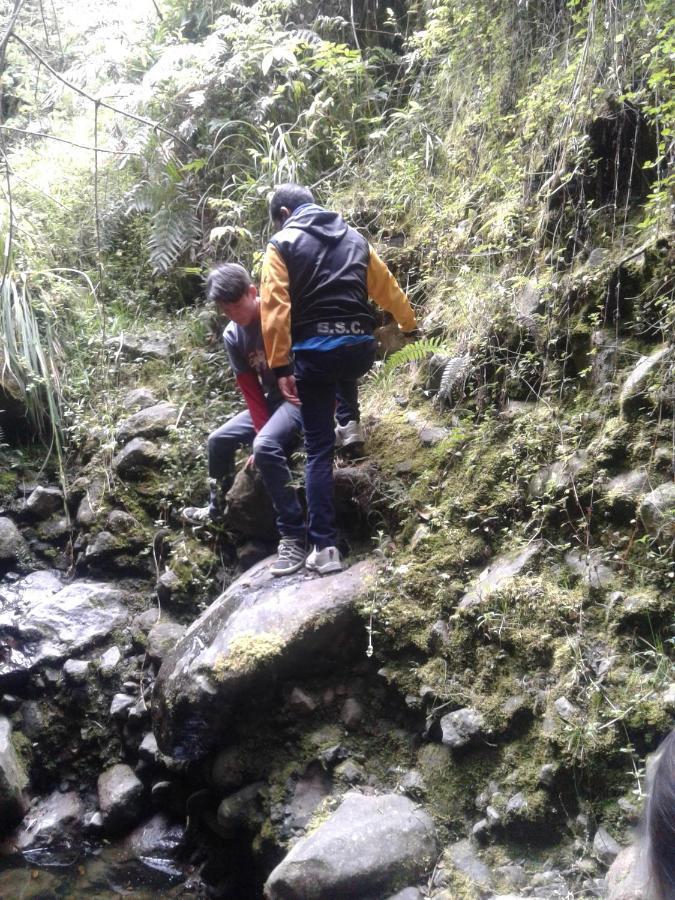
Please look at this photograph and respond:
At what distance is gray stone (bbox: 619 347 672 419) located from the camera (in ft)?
11.0

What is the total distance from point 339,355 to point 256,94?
Answer: 160 inches

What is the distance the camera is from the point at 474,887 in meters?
2.88

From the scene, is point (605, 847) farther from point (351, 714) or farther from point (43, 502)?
point (43, 502)

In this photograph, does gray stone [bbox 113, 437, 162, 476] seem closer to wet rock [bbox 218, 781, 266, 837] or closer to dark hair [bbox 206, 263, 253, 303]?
dark hair [bbox 206, 263, 253, 303]

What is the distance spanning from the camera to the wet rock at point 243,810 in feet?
12.2

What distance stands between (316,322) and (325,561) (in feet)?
4.15

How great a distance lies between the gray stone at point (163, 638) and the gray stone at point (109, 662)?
27 centimetres

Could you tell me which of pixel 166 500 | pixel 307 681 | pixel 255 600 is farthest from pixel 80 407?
pixel 307 681

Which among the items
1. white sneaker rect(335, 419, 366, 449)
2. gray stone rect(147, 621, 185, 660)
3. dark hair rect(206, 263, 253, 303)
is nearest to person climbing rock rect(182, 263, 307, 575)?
dark hair rect(206, 263, 253, 303)

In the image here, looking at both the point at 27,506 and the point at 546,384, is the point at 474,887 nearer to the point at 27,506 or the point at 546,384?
the point at 546,384

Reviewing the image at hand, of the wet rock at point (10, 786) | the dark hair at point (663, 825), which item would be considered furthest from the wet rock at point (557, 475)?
the wet rock at point (10, 786)

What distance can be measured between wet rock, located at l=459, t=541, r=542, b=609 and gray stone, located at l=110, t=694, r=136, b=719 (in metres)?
2.31

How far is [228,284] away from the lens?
4.26m

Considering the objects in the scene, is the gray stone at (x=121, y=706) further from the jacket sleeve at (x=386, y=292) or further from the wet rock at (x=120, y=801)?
the jacket sleeve at (x=386, y=292)
